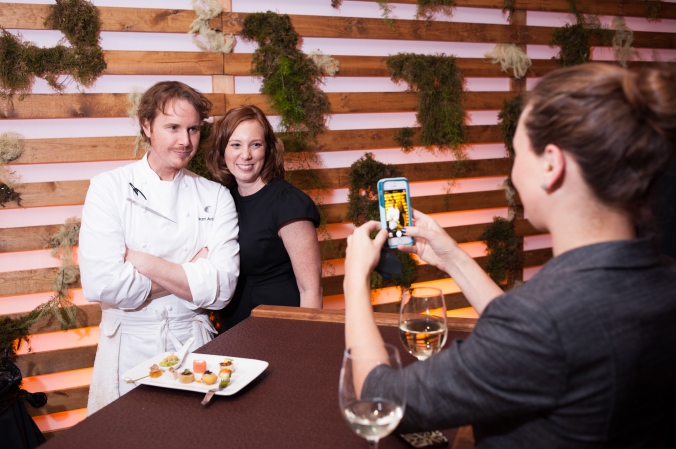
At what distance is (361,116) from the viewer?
390cm

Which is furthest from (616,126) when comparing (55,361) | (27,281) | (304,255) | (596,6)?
(596,6)

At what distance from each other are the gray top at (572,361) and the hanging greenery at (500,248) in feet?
11.1

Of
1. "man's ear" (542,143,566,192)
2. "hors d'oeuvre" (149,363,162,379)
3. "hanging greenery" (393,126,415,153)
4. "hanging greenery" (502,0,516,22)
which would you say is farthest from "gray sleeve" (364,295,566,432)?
"hanging greenery" (502,0,516,22)

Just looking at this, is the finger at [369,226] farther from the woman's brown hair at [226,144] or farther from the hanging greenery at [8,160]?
the hanging greenery at [8,160]

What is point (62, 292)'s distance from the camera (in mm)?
3219

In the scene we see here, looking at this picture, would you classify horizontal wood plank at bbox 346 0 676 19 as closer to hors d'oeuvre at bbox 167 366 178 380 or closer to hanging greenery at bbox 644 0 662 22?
hanging greenery at bbox 644 0 662 22

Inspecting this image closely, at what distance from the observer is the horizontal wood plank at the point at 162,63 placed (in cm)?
321

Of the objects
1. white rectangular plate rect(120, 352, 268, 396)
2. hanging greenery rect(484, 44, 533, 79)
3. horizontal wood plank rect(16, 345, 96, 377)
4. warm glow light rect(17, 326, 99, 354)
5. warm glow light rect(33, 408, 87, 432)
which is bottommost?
warm glow light rect(33, 408, 87, 432)

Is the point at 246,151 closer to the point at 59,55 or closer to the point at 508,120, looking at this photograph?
the point at 59,55

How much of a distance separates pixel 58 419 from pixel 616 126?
3.45m

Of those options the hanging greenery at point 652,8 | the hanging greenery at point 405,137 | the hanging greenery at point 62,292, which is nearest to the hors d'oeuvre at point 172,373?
the hanging greenery at point 62,292

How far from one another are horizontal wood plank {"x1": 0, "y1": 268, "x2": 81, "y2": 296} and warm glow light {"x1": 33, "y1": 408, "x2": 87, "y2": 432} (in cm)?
75

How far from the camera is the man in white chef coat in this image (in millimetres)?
2299

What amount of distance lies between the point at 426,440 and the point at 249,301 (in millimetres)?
1619
